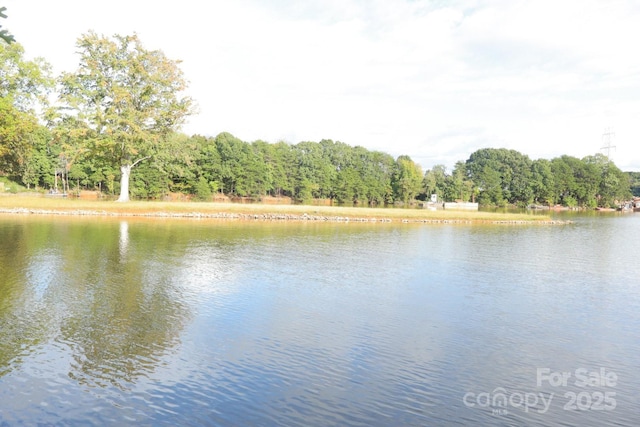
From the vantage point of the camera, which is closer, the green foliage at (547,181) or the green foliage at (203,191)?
the green foliage at (203,191)

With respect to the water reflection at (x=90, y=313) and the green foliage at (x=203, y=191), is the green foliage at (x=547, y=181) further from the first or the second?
the water reflection at (x=90, y=313)

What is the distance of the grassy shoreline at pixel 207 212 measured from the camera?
5234 cm

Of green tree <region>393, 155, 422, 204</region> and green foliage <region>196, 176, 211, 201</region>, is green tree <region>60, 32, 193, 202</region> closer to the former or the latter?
green foliage <region>196, 176, 211, 201</region>

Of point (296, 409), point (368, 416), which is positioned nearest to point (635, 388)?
point (368, 416)

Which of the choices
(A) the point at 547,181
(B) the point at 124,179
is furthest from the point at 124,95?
(A) the point at 547,181

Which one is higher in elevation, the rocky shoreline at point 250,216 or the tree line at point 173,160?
the tree line at point 173,160

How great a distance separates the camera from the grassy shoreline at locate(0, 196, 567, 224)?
172 feet

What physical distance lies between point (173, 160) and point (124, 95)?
19448mm

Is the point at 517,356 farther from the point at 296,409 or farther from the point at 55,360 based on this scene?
the point at 55,360

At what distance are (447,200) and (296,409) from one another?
139m

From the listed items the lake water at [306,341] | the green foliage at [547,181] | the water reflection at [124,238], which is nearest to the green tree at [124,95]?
the water reflection at [124,238]

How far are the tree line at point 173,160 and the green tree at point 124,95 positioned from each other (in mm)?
140

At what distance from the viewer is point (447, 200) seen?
14188 cm

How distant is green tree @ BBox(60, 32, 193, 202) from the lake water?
106 feet
